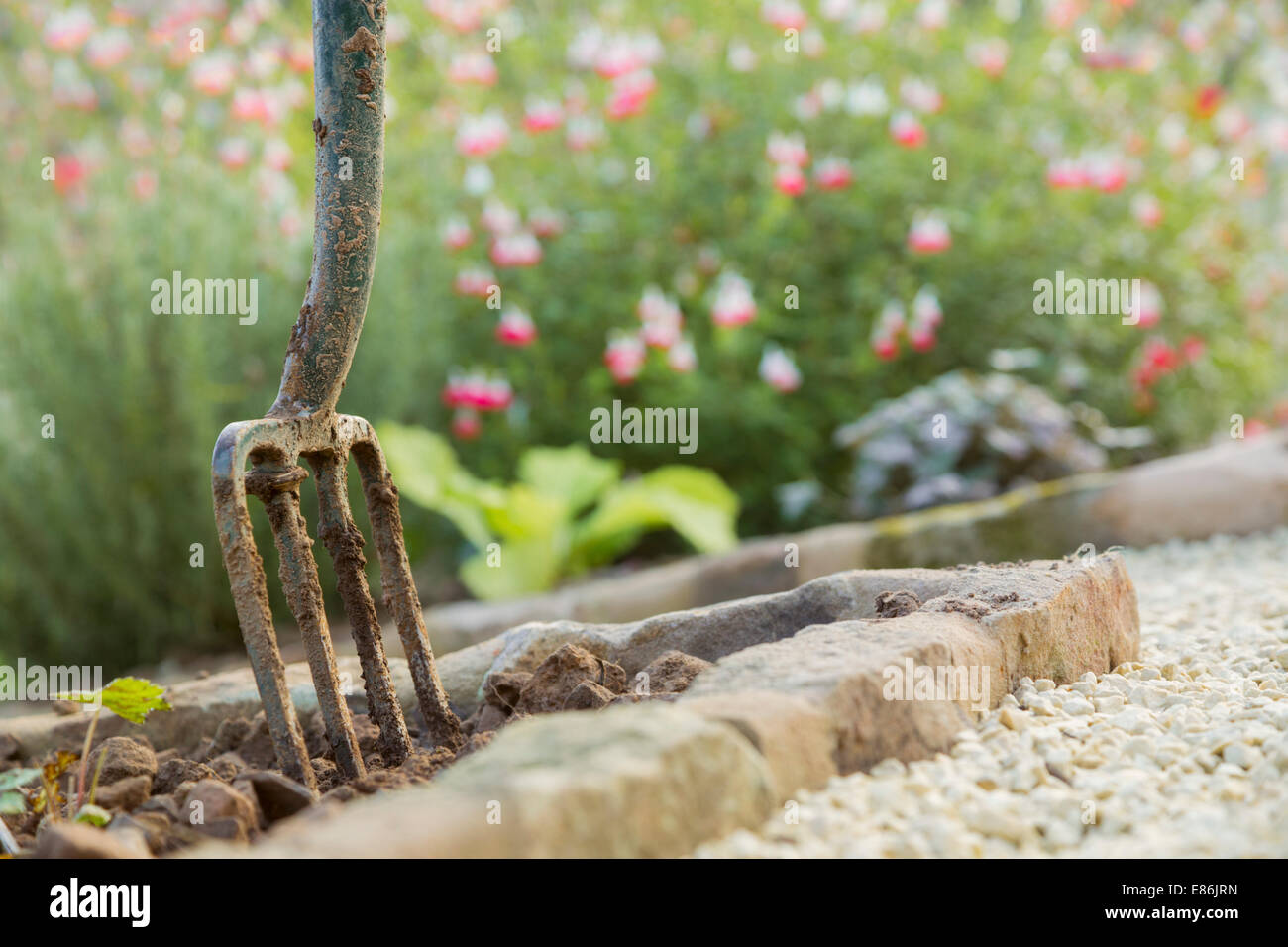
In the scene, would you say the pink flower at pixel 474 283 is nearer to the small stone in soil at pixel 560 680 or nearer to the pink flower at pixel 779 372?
the pink flower at pixel 779 372

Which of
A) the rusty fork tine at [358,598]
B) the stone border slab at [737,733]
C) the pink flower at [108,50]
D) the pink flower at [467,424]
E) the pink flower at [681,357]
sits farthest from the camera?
the pink flower at [108,50]

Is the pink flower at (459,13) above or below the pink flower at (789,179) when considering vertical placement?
above

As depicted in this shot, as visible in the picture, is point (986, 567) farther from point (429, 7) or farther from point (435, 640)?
point (429, 7)

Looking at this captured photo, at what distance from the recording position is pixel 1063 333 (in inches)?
175

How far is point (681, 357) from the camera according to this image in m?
3.88

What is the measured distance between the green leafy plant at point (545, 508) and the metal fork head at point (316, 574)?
6.06 feet

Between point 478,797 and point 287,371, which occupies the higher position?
point 287,371

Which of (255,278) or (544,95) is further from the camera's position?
(544,95)

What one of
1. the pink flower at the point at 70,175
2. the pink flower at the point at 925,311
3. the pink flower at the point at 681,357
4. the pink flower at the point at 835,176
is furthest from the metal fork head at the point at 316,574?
the pink flower at the point at 70,175

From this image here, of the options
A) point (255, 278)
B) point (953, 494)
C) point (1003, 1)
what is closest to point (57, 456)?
point (255, 278)

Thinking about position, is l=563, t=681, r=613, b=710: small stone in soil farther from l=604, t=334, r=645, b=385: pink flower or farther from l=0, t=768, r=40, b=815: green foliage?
l=604, t=334, r=645, b=385: pink flower

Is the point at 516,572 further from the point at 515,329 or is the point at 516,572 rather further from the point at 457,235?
the point at 457,235

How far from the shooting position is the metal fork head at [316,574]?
1.32 meters
